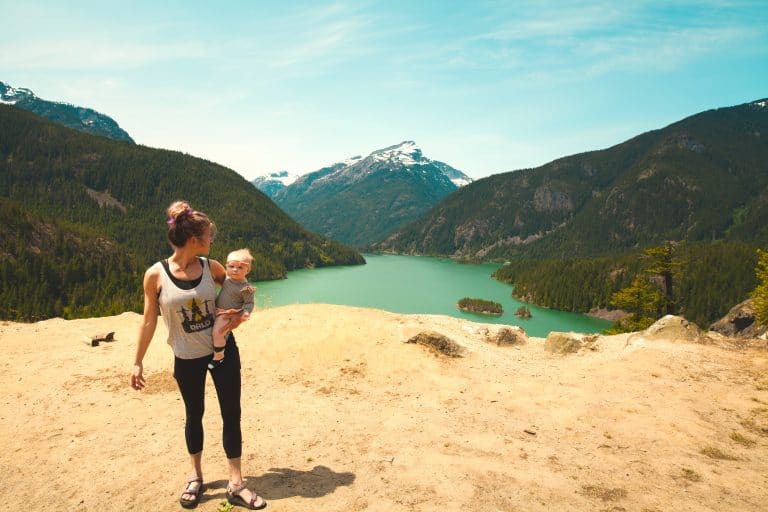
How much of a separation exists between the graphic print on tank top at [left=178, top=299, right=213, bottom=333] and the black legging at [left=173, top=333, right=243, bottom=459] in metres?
0.44

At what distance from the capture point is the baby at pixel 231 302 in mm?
5504

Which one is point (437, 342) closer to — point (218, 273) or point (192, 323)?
point (218, 273)

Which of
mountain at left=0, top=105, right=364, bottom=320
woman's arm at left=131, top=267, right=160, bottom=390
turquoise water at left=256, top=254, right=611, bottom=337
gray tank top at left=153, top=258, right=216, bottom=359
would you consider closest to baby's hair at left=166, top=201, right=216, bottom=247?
gray tank top at left=153, top=258, right=216, bottom=359

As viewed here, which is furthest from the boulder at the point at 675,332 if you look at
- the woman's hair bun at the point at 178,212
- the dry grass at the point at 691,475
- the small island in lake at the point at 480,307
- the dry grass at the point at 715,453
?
the small island in lake at the point at 480,307

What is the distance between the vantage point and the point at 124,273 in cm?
10700

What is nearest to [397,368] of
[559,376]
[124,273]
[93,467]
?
[559,376]

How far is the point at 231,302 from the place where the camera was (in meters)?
5.70

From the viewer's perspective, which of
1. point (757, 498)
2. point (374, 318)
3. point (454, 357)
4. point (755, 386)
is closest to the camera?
point (757, 498)

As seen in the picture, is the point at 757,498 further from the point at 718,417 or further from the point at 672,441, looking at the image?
the point at 718,417

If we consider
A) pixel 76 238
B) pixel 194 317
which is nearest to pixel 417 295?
pixel 76 238

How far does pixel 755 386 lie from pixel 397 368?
10.3 metres

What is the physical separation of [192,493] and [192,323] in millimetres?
2708

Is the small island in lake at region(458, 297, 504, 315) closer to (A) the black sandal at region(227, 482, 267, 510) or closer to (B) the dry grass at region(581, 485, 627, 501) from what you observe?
(B) the dry grass at region(581, 485, 627, 501)

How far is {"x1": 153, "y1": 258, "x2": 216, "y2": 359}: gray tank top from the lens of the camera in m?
5.32
